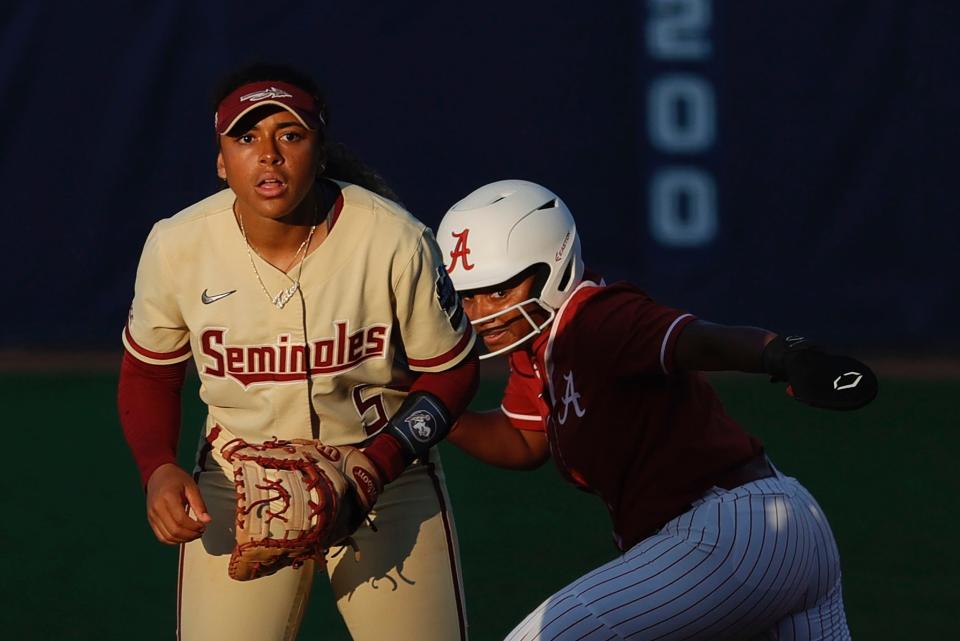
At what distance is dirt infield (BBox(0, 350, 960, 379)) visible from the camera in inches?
390

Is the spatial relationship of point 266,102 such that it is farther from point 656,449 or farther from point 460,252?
point 656,449

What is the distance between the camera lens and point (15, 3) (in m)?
10.4

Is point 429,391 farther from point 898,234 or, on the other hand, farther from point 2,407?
point 898,234

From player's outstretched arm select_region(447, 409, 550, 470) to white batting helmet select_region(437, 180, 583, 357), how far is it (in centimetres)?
35

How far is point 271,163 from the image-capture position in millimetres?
3756

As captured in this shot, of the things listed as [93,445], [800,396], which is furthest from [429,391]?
[93,445]

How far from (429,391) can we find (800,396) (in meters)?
0.99

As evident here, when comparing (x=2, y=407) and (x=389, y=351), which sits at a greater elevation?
(x=389, y=351)

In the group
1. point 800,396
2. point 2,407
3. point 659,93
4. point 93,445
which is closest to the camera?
point 800,396

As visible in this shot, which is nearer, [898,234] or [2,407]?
[2,407]

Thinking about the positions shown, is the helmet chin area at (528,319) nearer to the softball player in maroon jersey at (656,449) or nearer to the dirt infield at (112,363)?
the softball player in maroon jersey at (656,449)

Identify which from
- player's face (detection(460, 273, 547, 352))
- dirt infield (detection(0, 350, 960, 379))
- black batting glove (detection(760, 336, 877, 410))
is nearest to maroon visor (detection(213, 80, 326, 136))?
player's face (detection(460, 273, 547, 352))

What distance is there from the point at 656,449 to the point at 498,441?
2.52ft

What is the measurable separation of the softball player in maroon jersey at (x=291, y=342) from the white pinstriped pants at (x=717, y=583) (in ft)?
1.48
